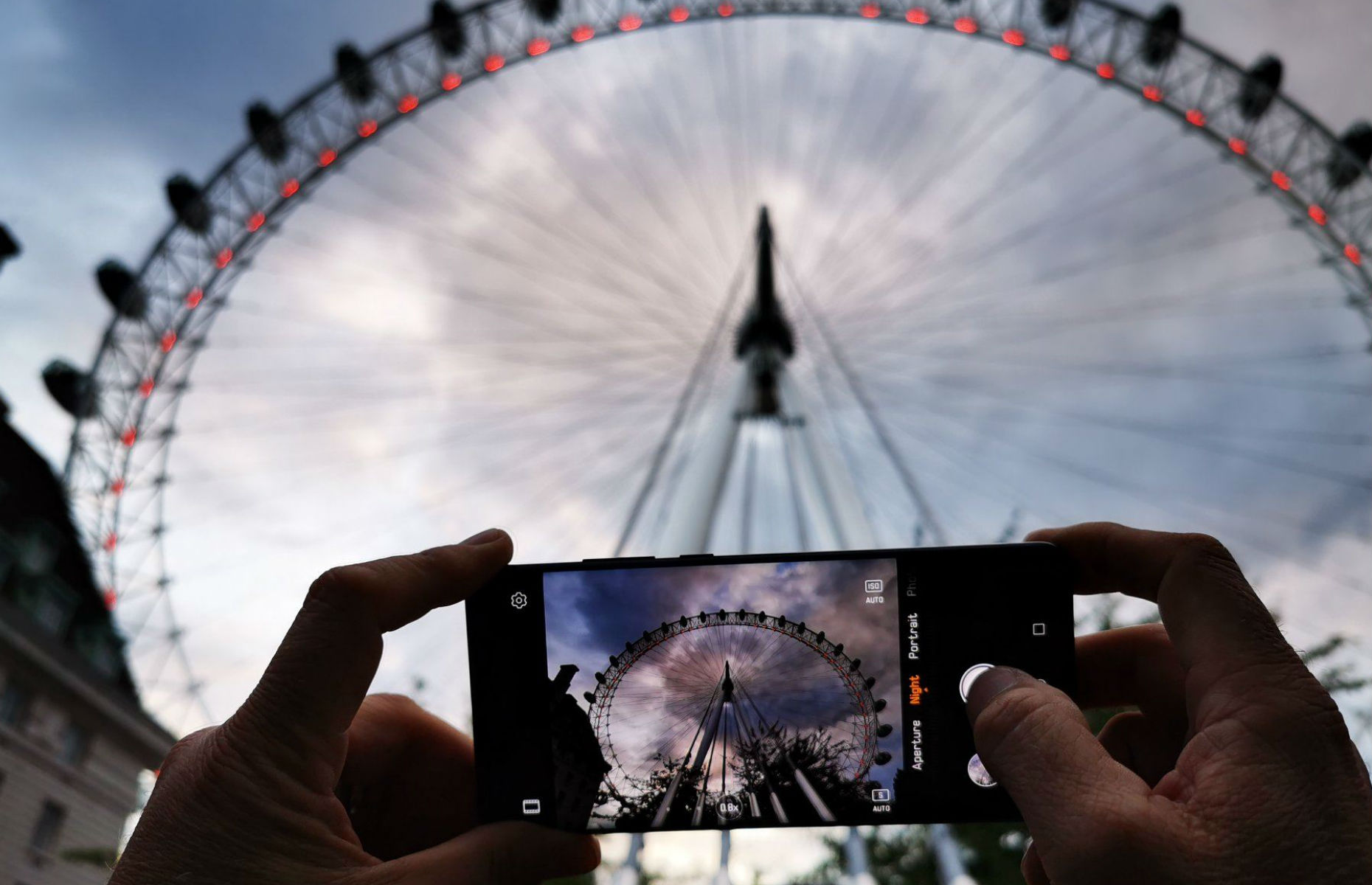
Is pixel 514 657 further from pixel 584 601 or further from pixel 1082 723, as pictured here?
pixel 1082 723

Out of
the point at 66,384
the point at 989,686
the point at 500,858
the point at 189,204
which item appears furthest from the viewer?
the point at 189,204

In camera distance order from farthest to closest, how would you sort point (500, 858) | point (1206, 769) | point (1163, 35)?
1. point (1163, 35)
2. point (500, 858)
3. point (1206, 769)

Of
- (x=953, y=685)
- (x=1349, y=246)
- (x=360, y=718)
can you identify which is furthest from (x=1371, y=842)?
(x=1349, y=246)

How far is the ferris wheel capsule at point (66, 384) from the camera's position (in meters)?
13.5

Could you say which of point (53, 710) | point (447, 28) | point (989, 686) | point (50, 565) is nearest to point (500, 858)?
point (989, 686)

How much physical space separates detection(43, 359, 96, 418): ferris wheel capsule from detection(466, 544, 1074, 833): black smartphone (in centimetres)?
1515

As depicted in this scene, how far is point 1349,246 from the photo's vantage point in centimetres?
1529

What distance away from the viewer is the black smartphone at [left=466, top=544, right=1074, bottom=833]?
2119 mm

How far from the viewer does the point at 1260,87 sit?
15508 millimetres

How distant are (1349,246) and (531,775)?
18875mm

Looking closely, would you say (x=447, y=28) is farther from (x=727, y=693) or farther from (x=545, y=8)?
(x=727, y=693)

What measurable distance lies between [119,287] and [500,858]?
17190mm

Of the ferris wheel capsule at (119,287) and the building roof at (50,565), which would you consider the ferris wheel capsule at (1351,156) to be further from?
the ferris wheel capsule at (119,287)

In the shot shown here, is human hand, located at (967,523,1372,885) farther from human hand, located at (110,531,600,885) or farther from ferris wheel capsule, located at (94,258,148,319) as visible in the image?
ferris wheel capsule, located at (94,258,148,319)
